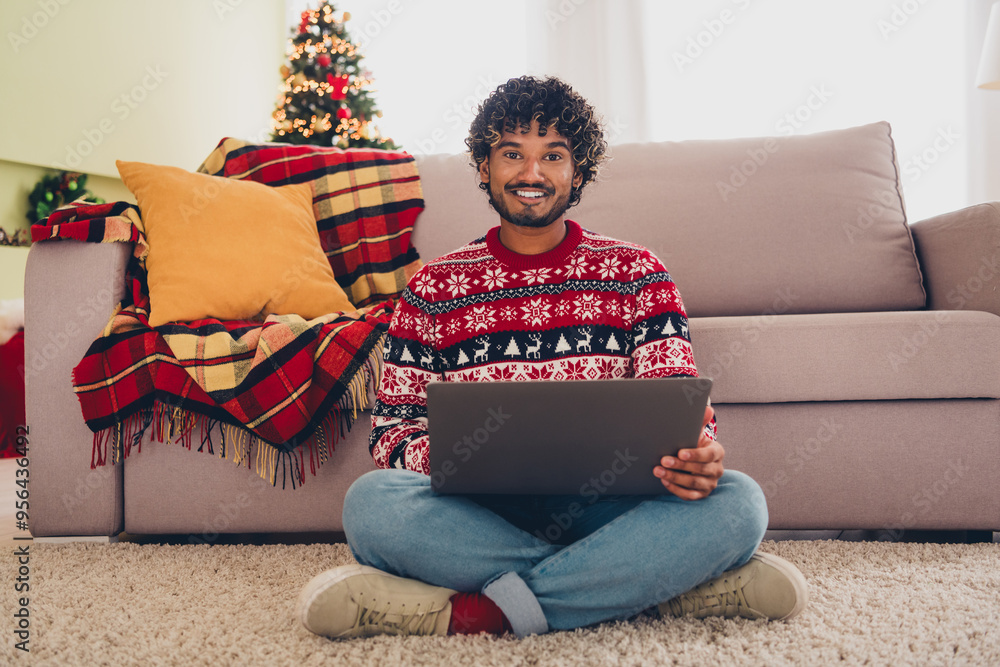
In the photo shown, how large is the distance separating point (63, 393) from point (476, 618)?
41.1 inches

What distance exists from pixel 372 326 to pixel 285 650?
27.3 inches

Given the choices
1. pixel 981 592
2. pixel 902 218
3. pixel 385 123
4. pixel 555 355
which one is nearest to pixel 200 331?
pixel 555 355

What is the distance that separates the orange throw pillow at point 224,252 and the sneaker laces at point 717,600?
1073 millimetres

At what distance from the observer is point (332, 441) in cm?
139

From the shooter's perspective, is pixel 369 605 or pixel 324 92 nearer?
pixel 369 605

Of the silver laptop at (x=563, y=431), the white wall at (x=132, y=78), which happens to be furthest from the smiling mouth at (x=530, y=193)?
the white wall at (x=132, y=78)

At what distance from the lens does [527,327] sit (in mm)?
1058

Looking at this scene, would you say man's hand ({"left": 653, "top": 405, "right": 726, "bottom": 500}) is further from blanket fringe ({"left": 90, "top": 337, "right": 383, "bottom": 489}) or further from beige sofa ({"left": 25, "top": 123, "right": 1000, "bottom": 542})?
blanket fringe ({"left": 90, "top": 337, "right": 383, "bottom": 489})

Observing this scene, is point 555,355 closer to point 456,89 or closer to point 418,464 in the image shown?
point 418,464

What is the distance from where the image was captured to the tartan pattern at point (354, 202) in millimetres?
1851

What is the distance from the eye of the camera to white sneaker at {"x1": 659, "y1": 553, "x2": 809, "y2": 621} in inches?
35.4
